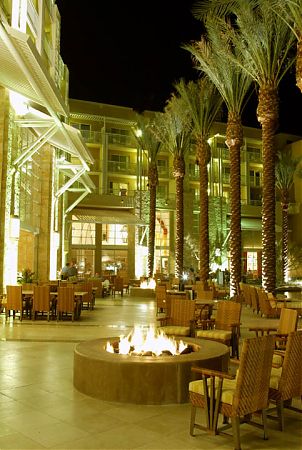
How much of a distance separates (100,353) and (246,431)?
217cm

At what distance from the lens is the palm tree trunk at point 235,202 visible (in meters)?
19.2

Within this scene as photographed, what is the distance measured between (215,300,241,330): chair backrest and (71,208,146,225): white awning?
22970 mm

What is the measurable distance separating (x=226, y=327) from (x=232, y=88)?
13.1 m

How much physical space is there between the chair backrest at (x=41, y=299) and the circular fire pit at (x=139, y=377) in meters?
7.21

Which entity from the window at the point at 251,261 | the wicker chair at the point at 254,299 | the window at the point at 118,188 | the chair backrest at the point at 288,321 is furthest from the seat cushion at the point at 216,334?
the window at the point at 251,261

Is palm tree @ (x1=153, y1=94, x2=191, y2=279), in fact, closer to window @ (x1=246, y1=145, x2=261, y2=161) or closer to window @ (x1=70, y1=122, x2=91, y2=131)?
window @ (x1=70, y1=122, x2=91, y2=131)

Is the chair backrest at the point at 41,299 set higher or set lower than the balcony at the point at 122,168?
lower

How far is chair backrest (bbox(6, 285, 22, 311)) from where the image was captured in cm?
1305

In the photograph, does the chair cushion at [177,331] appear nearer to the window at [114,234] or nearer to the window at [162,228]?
the window at [114,234]

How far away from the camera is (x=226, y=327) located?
9.03 metres

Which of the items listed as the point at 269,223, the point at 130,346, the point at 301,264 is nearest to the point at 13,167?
the point at 269,223

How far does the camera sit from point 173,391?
5.67 metres

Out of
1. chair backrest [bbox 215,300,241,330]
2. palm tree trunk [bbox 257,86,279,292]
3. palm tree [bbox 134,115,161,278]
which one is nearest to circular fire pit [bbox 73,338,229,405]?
chair backrest [bbox 215,300,241,330]

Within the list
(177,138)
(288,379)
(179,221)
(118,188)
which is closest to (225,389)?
(288,379)
